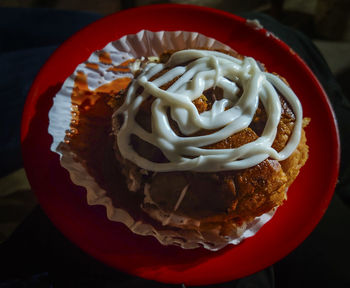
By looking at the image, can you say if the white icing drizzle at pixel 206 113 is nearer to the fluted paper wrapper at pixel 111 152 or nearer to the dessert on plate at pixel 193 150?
the dessert on plate at pixel 193 150

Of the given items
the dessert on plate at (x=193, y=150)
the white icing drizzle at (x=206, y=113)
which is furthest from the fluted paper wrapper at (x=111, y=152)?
the white icing drizzle at (x=206, y=113)

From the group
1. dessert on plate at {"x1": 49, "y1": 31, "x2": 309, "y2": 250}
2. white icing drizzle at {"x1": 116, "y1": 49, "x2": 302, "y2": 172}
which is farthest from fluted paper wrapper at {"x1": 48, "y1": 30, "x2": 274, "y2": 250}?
white icing drizzle at {"x1": 116, "y1": 49, "x2": 302, "y2": 172}

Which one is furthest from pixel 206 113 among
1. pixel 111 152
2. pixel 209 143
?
pixel 111 152

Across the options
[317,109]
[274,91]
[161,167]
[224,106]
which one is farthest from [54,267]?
[317,109]

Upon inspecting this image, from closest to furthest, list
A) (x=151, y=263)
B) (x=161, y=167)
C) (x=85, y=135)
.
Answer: (x=161, y=167), (x=151, y=263), (x=85, y=135)

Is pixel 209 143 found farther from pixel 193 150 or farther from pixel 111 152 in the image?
pixel 111 152

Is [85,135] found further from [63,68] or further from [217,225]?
[217,225]

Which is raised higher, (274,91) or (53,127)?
(274,91)
